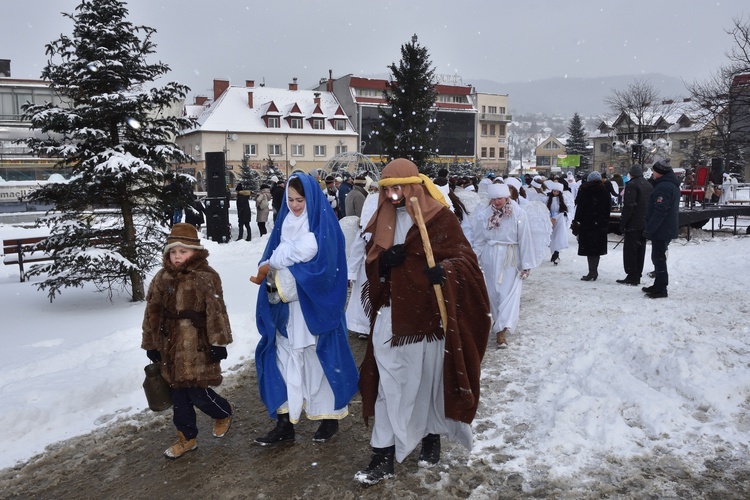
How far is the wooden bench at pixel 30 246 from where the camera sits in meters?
8.51

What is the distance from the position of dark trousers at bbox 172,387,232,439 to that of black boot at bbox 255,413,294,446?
430 millimetres

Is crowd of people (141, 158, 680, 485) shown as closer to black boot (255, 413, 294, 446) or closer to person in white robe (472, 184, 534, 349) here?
black boot (255, 413, 294, 446)

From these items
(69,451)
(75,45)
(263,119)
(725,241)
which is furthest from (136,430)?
(263,119)

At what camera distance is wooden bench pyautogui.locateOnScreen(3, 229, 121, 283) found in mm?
8508

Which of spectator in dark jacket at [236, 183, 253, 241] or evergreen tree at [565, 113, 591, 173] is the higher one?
evergreen tree at [565, 113, 591, 173]

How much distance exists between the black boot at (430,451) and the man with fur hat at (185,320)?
159cm

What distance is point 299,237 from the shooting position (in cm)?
414

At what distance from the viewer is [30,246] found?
10.5 meters

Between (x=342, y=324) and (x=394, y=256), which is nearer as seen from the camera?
(x=394, y=256)

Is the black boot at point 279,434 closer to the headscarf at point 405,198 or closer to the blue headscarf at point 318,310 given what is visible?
the blue headscarf at point 318,310

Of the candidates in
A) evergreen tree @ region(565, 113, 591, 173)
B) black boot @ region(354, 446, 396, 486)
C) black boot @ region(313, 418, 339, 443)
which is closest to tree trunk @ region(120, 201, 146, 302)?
black boot @ region(313, 418, 339, 443)

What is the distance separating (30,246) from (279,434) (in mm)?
8657

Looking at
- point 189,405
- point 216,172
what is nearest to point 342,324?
point 189,405

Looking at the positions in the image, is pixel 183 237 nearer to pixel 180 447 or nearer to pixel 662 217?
pixel 180 447
